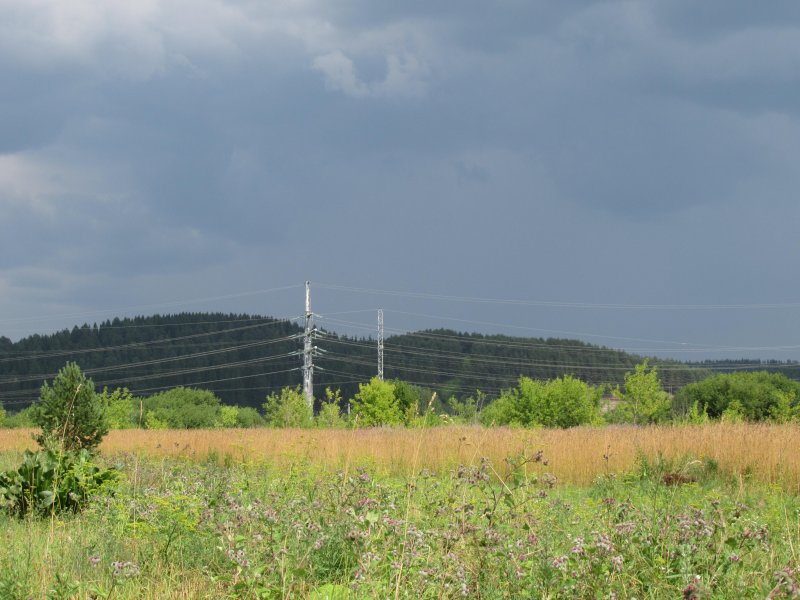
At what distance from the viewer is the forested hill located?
241ft

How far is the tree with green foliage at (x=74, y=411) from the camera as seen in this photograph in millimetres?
12008

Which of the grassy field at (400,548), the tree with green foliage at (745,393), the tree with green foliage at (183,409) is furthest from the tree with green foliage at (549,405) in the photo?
the grassy field at (400,548)

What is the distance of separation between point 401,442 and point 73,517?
8074 mm

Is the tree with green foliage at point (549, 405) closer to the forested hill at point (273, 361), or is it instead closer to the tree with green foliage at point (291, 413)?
the tree with green foliage at point (291, 413)

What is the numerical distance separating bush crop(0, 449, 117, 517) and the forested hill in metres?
59.1

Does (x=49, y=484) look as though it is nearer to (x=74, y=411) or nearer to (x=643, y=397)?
(x=74, y=411)

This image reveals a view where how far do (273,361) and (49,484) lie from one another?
7376 cm

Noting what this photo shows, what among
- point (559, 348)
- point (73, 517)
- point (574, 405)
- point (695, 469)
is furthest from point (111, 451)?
point (559, 348)

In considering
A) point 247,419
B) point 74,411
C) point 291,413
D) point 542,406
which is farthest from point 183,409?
point 74,411

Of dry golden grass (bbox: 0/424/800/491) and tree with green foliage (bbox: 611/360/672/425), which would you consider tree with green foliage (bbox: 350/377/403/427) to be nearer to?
tree with green foliage (bbox: 611/360/672/425)

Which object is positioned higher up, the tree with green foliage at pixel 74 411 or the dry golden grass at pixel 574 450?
the tree with green foliage at pixel 74 411

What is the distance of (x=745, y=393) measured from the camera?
47.2 m

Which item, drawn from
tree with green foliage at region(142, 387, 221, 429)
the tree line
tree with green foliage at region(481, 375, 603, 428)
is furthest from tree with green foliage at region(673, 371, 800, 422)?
tree with green foliage at region(142, 387, 221, 429)

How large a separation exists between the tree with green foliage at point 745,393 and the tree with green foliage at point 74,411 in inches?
1531
